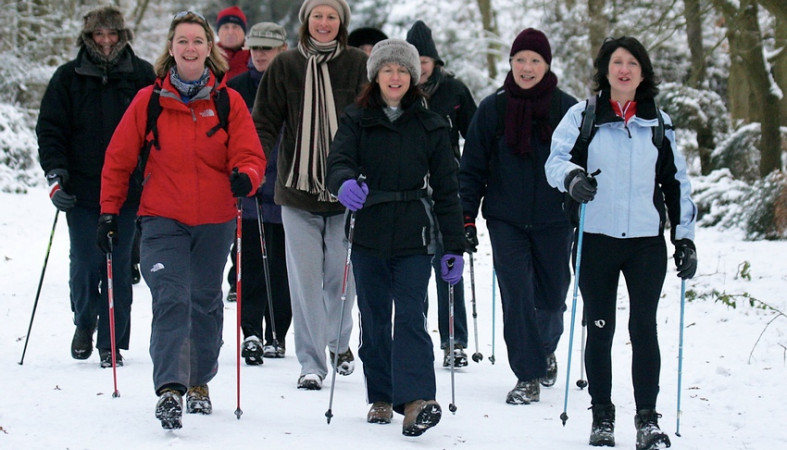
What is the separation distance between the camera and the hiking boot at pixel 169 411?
5.29 meters

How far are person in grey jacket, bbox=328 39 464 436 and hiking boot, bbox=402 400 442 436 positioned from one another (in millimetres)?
69

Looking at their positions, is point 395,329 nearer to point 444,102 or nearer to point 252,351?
point 252,351

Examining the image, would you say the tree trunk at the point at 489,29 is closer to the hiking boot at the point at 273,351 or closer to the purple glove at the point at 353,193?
the hiking boot at the point at 273,351

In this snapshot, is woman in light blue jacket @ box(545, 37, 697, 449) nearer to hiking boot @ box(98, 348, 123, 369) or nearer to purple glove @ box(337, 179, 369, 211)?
purple glove @ box(337, 179, 369, 211)

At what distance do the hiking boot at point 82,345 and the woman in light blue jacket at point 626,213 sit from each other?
11.7 feet

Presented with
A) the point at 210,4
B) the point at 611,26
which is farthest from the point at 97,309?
the point at 210,4

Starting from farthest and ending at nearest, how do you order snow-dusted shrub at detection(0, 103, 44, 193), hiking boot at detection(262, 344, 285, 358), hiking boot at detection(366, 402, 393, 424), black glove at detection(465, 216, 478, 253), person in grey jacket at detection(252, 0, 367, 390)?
snow-dusted shrub at detection(0, 103, 44, 193), hiking boot at detection(262, 344, 285, 358), person in grey jacket at detection(252, 0, 367, 390), black glove at detection(465, 216, 478, 253), hiking boot at detection(366, 402, 393, 424)

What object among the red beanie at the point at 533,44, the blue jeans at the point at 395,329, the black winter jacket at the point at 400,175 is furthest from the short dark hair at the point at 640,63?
the blue jeans at the point at 395,329

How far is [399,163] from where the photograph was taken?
18.9 ft

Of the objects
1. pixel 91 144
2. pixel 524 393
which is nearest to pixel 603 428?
pixel 524 393

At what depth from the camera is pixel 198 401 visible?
5875mm

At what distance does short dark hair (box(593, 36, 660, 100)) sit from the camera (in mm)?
5664

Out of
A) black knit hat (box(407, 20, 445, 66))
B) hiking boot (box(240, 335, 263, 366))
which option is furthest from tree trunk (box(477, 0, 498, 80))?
hiking boot (box(240, 335, 263, 366))

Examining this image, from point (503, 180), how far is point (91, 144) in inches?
112
